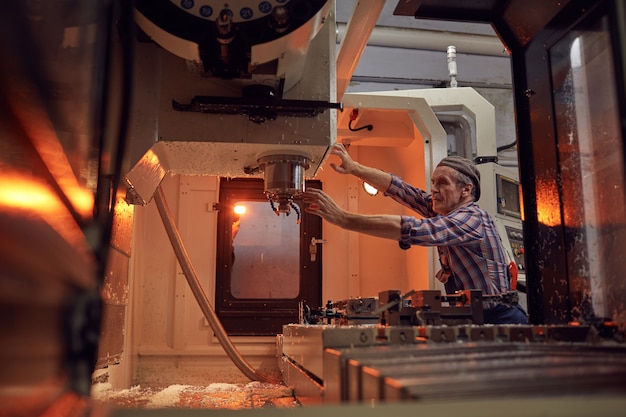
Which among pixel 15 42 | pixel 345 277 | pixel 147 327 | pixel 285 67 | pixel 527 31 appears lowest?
pixel 147 327

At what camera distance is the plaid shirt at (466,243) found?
196 centimetres

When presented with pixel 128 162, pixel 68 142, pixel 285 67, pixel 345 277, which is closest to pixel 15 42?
pixel 68 142

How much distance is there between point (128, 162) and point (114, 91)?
0.50ft

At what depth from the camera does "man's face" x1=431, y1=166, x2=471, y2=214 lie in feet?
7.32

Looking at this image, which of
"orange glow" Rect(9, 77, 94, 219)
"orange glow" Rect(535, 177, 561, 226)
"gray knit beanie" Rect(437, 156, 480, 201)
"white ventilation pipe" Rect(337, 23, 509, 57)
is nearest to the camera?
"orange glow" Rect(9, 77, 94, 219)

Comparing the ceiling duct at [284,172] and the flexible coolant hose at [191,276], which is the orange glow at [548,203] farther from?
the flexible coolant hose at [191,276]

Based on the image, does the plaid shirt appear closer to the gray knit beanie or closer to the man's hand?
the gray knit beanie

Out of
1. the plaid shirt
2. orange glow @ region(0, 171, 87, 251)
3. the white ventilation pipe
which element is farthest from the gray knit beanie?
orange glow @ region(0, 171, 87, 251)

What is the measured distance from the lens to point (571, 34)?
1.13m

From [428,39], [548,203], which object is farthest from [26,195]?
[428,39]

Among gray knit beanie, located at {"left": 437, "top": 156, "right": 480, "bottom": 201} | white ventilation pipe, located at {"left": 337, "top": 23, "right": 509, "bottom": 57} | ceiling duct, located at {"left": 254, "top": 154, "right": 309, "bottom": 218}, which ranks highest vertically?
white ventilation pipe, located at {"left": 337, "top": 23, "right": 509, "bottom": 57}

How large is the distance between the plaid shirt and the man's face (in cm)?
14

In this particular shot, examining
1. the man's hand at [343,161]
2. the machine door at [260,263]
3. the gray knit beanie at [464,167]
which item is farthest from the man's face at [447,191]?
the machine door at [260,263]

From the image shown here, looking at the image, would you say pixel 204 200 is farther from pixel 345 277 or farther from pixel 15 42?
pixel 15 42
